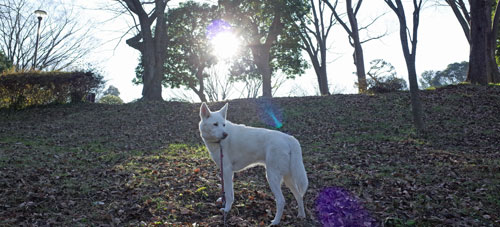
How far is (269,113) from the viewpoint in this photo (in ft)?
52.0

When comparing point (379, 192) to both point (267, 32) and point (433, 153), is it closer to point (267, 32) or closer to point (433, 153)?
point (433, 153)

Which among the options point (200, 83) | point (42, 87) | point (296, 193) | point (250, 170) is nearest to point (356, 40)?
point (200, 83)

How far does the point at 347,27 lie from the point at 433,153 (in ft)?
53.6

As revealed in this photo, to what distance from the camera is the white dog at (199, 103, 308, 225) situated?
4.70 m

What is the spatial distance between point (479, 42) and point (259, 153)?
58.5 feet

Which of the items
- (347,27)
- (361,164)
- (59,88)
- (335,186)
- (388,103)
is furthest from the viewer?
(347,27)

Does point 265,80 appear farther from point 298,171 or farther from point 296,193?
point 298,171

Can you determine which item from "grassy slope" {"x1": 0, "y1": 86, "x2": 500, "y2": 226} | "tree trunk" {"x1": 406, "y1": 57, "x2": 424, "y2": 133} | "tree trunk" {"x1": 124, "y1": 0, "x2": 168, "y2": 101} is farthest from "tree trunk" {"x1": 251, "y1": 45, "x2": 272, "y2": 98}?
"tree trunk" {"x1": 406, "y1": 57, "x2": 424, "y2": 133}

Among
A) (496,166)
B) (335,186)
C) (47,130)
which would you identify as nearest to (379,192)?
(335,186)

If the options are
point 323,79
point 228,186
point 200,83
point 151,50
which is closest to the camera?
point 228,186

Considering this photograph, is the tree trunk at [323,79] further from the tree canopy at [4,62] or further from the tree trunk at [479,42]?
the tree canopy at [4,62]

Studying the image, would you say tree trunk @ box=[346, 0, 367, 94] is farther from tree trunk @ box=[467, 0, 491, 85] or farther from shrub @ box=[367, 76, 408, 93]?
tree trunk @ box=[467, 0, 491, 85]

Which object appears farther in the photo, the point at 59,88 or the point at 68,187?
the point at 59,88

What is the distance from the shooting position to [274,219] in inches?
Answer: 190
